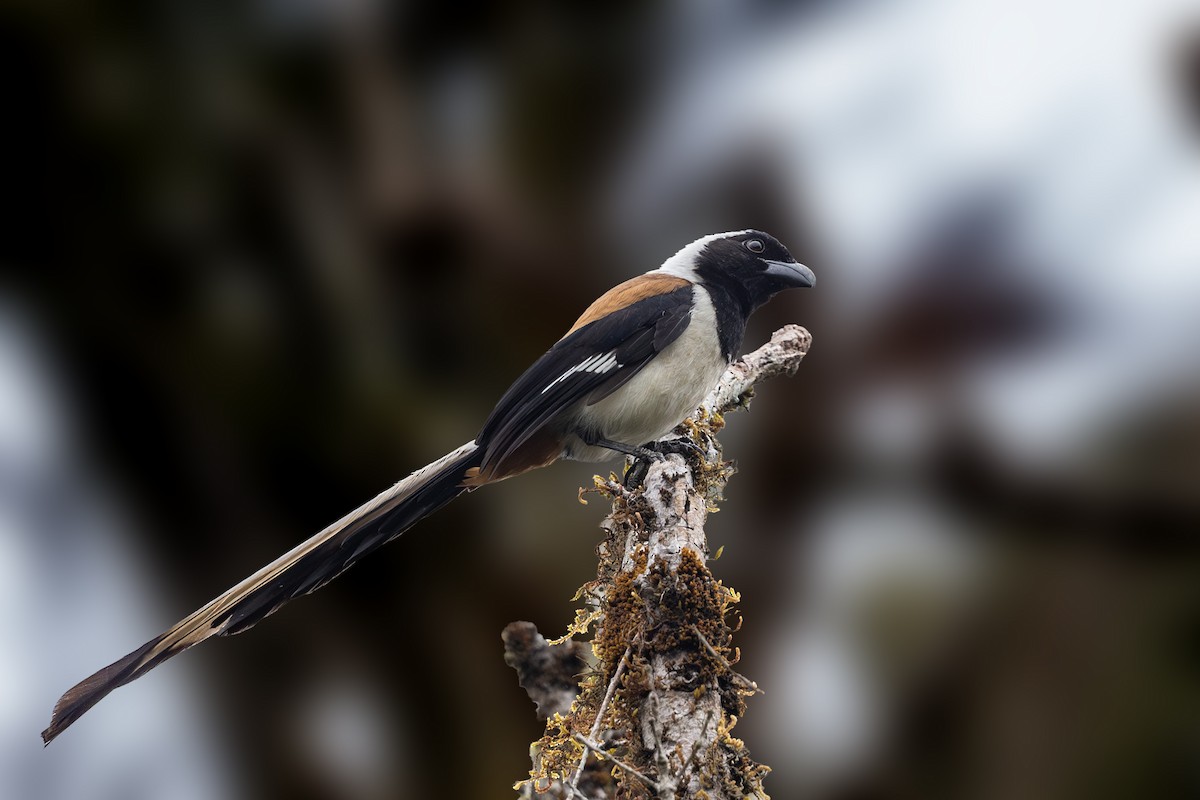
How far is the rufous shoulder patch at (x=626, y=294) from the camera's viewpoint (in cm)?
301

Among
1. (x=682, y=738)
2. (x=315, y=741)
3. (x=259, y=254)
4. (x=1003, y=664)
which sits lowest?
(x=1003, y=664)

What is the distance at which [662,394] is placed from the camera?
2.81m

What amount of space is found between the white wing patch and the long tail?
17.6 inches

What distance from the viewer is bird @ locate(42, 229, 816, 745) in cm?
244

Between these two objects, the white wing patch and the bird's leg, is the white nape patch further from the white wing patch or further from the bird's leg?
the bird's leg

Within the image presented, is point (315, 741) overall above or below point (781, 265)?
below

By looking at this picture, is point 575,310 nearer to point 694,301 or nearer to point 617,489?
point 694,301

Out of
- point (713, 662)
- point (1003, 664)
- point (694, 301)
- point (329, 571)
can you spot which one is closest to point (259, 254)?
point (329, 571)

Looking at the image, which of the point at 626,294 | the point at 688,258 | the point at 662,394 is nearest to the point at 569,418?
the point at 662,394

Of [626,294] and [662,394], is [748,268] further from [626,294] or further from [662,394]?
[662,394]

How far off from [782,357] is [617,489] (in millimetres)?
852

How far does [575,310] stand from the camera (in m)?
3.27

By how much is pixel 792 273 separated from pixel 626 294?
64 centimetres

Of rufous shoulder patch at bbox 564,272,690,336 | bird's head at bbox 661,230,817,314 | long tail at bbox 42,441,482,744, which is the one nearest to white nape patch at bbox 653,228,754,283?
bird's head at bbox 661,230,817,314
